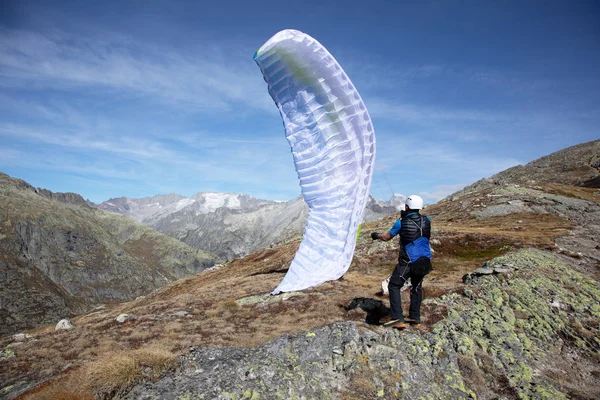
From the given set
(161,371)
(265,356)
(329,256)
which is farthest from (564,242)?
(161,371)

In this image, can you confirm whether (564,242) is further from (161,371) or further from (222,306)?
(161,371)

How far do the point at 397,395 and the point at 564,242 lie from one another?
74.4 feet

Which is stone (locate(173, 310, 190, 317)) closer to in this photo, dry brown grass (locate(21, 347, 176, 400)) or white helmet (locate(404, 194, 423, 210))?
dry brown grass (locate(21, 347, 176, 400))

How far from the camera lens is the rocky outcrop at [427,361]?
26.6 ft

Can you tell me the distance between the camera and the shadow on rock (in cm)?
1227

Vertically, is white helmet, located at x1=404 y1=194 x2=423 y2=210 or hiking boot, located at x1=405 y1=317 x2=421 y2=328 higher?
white helmet, located at x1=404 y1=194 x2=423 y2=210

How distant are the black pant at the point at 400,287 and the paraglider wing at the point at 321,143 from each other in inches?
192

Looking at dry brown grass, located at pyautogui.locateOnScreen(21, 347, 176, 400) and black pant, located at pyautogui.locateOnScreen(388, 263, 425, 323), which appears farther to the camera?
black pant, located at pyautogui.locateOnScreen(388, 263, 425, 323)

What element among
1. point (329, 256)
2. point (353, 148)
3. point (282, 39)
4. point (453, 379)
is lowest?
point (453, 379)

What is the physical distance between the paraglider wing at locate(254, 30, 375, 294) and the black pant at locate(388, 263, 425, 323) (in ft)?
16.0

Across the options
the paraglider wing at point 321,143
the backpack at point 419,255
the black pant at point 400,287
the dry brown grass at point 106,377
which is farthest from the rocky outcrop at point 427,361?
the paraglider wing at point 321,143

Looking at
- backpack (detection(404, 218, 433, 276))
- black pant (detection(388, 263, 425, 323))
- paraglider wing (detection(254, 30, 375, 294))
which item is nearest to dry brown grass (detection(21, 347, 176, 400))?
black pant (detection(388, 263, 425, 323))

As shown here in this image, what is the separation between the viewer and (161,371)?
325 inches

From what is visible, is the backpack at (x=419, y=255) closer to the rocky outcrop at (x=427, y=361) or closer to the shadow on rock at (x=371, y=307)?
the rocky outcrop at (x=427, y=361)
